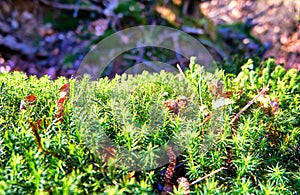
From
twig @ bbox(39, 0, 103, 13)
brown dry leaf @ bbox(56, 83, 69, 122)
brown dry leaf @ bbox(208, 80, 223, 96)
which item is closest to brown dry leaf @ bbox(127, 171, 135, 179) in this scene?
brown dry leaf @ bbox(56, 83, 69, 122)

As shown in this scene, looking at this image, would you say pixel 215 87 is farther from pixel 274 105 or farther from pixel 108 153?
pixel 108 153

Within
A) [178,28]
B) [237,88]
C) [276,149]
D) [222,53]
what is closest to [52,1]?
[178,28]

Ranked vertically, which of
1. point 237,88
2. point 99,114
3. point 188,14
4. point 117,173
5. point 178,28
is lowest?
point 117,173

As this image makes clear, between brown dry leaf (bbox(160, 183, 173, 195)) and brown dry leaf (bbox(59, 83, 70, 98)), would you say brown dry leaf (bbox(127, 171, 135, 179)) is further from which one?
brown dry leaf (bbox(59, 83, 70, 98))

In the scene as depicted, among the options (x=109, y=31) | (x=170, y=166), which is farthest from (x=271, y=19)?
(x=170, y=166)

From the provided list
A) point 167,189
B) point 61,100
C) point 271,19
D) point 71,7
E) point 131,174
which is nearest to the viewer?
point 131,174

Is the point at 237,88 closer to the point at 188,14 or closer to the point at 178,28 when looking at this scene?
the point at 178,28

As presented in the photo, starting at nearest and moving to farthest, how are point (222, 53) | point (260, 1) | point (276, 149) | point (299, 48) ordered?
point (276, 149) < point (222, 53) < point (299, 48) < point (260, 1)
